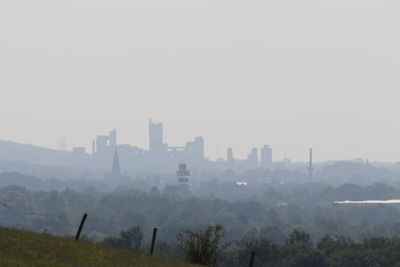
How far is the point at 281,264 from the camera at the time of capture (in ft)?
429

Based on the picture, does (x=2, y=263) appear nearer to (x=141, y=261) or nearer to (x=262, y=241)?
(x=141, y=261)

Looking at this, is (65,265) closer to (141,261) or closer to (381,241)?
(141,261)

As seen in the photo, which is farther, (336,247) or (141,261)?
(336,247)

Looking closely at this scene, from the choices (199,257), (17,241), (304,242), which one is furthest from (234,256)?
(17,241)

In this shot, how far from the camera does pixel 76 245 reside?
102ft

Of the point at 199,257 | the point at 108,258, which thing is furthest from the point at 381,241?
the point at 108,258

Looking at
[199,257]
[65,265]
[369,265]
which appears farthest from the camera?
[369,265]

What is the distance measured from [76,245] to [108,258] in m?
2.61

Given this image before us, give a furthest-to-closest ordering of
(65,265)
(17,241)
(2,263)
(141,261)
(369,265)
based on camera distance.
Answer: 1. (369,265)
2. (141,261)
3. (17,241)
4. (65,265)
5. (2,263)

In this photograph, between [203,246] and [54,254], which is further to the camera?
[203,246]

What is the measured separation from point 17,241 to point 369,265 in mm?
106000

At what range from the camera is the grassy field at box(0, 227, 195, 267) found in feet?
80.1

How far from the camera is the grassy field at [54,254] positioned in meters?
24.4

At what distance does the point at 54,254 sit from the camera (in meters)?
26.7
